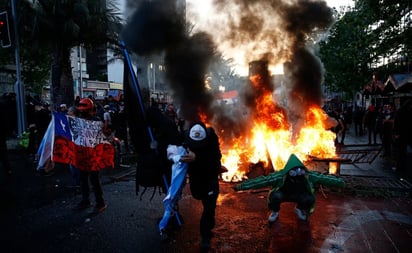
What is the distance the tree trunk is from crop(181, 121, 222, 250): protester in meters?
10.7

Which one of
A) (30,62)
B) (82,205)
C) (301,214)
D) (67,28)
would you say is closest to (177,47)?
(82,205)

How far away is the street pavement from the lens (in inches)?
159

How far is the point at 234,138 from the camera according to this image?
9570 millimetres

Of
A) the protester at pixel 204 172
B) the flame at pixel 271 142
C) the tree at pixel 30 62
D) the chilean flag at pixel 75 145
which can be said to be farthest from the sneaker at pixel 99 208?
the tree at pixel 30 62

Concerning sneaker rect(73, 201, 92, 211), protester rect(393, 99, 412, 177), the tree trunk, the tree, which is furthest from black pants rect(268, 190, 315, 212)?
the tree

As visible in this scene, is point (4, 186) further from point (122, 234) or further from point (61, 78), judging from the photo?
point (61, 78)

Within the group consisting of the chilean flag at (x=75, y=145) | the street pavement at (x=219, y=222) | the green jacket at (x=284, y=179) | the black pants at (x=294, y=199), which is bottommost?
the street pavement at (x=219, y=222)

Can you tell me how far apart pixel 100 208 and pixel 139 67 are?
5.24m

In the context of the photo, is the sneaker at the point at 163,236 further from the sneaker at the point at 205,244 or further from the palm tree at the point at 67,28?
the palm tree at the point at 67,28

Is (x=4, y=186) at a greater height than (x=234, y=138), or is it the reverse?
(x=234, y=138)

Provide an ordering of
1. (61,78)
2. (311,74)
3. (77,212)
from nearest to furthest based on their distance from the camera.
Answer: (77,212) < (311,74) < (61,78)

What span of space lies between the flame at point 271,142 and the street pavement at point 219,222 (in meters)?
1.48

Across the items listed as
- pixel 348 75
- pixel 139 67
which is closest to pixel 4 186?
pixel 139 67

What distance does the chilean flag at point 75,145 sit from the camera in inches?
204
